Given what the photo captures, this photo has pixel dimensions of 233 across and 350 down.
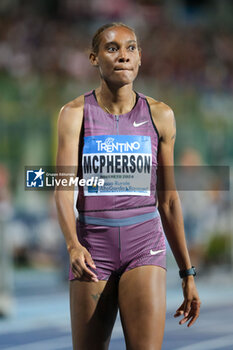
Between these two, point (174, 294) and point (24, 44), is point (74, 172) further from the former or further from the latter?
point (24, 44)

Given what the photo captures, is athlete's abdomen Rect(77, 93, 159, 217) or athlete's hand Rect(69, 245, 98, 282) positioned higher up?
athlete's abdomen Rect(77, 93, 159, 217)

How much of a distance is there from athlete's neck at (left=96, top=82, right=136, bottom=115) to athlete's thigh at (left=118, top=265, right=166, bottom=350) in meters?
0.74

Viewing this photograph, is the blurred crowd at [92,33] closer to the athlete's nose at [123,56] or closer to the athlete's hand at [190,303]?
the athlete's nose at [123,56]

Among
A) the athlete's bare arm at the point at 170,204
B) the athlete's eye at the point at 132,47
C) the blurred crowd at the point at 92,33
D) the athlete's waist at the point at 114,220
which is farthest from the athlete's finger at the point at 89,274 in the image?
the blurred crowd at the point at 92,33

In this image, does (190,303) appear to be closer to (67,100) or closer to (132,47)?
(132,47)

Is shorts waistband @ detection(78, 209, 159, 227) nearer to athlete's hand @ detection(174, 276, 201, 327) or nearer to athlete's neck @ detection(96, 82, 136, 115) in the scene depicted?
athlete's hand @ detection(174, 276, 201, 327)

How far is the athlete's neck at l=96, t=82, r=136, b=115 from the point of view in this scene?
3.31 m

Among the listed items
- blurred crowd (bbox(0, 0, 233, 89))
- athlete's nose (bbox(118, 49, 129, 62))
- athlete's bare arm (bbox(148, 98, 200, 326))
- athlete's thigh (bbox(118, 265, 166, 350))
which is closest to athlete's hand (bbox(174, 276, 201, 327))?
athlete's bare arm (bbox(148, 98, 200, 326))

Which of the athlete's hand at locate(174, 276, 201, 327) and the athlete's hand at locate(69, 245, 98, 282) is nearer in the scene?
the athlete's hand at locate(69, 245, 98, 282)

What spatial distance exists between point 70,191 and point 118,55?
646 millimetres

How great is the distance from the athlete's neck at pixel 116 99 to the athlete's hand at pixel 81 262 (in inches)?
26.9

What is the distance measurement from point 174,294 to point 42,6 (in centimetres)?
912

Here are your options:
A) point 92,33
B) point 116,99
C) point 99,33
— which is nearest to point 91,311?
point 116,99

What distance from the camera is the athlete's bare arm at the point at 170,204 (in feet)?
10.9
